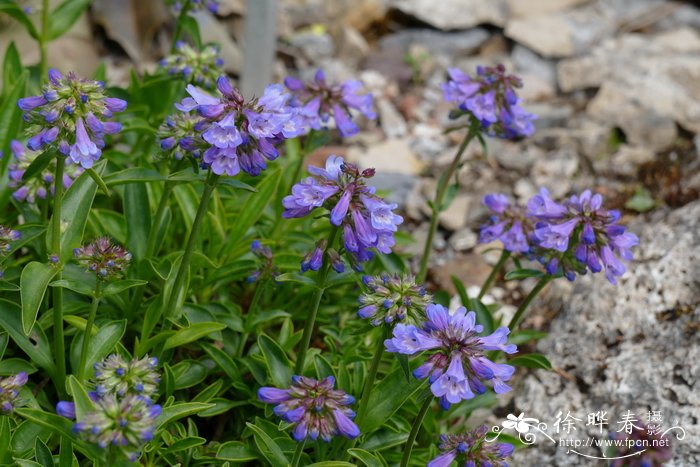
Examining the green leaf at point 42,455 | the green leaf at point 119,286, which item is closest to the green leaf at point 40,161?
the green leaf at point 119,286

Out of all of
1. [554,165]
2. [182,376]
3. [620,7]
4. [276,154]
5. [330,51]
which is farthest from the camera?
[620,7]

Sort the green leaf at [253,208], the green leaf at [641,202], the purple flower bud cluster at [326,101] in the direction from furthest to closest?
the green leaf at [641,202] < the green leaf at [253,208] < the purple flower bud cluster at [326,101]

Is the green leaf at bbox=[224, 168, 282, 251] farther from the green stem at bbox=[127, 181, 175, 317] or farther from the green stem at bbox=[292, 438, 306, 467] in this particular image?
the green stem at bbox=[292, 438, 306, 467]

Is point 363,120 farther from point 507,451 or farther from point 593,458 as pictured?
point 507,451

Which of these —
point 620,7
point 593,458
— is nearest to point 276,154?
point 593,458

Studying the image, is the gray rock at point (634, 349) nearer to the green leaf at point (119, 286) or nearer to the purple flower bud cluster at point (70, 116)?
the green leaf at point (119, 286)

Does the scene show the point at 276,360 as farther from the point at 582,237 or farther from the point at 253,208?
the point at 582,237
